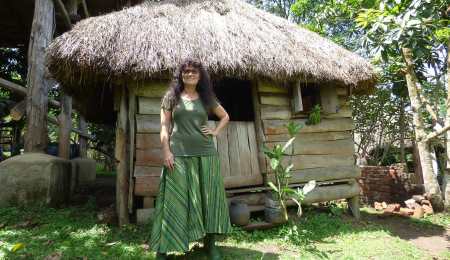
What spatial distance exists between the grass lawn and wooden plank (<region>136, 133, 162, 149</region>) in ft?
3.17

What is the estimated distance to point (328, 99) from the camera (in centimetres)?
460

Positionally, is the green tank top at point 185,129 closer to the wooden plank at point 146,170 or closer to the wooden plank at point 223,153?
the wooden plank at point 146,170

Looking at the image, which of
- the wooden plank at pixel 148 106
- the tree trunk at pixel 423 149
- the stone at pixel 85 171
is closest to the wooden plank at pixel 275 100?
the wooden plank at pixel 148 106

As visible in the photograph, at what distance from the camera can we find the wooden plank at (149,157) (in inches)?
150

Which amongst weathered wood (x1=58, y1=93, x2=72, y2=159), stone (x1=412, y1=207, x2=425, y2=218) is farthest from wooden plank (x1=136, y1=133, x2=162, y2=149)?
stone (x1=412, y1=207, x2=425, y2=218)

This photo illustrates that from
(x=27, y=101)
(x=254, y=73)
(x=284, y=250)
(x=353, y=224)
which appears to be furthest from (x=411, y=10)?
(x=27, y=101)

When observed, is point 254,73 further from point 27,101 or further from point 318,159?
point 27,101

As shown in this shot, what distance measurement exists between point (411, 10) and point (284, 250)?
333 centimetres

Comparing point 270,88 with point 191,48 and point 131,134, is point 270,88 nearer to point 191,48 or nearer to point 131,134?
point 191,48

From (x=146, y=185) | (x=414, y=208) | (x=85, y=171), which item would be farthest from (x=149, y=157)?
(x=414, y=208)

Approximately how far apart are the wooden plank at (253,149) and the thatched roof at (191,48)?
31.4 inches

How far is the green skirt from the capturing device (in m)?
2.53

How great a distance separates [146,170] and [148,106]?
2.62 feet

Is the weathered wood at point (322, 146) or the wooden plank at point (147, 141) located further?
the weathered wood at point (322, 146)
